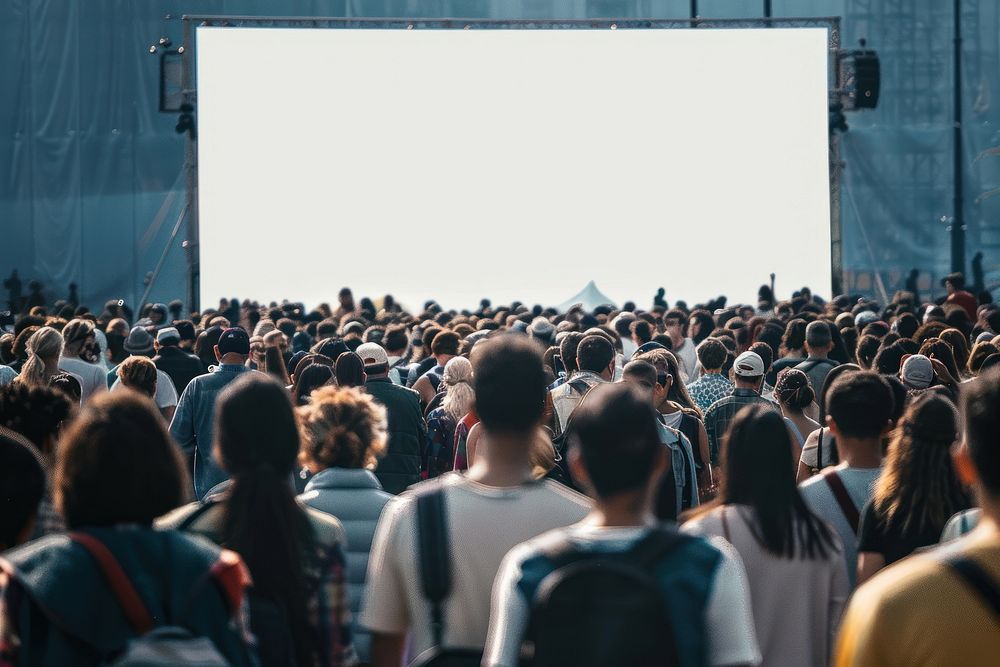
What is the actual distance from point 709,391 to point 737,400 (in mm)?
731

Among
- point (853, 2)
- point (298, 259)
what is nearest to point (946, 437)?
point (298, 259)

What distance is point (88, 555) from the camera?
2.47 metres

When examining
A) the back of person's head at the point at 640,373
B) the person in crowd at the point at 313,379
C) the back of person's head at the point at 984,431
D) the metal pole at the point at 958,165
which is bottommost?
the person in crowd at the point at 313,379

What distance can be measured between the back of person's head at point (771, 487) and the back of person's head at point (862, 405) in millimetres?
770

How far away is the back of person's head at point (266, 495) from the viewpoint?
9.91ft

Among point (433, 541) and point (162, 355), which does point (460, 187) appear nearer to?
point (162, 355)

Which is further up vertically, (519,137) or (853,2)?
(853,2)

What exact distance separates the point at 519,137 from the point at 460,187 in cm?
122

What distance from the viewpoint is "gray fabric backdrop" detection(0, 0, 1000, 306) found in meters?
24.1

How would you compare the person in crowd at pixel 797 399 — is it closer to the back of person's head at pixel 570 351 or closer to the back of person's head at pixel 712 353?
the back of person's head at pixel 712 353

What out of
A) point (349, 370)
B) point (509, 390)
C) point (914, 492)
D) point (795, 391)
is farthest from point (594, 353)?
point (509, 390)

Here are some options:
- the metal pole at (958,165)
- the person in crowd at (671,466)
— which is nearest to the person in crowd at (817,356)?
the person in crowd at (671,466)

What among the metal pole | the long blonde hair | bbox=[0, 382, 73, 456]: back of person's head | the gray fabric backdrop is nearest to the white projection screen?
the metal pole

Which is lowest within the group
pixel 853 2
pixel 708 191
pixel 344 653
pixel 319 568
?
pixel 344 653
